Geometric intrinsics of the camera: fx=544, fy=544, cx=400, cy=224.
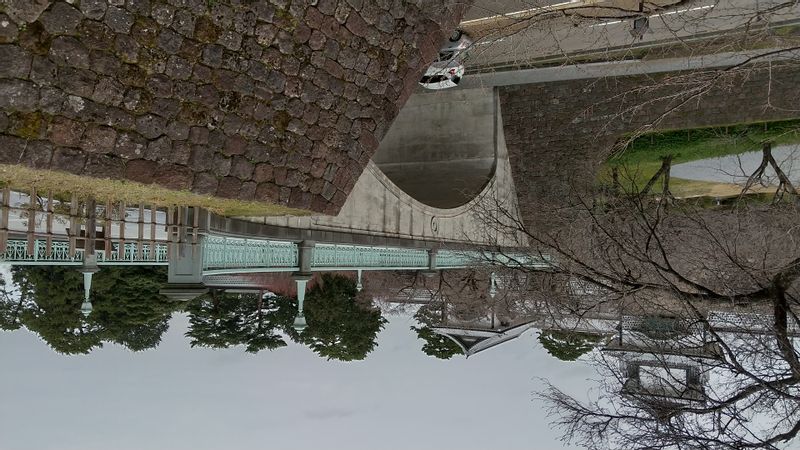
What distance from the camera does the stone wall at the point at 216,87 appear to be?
12.5 ft

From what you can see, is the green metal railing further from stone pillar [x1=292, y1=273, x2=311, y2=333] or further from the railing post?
stone pillar [x1=292, y1=273, x2=311, y2=333]

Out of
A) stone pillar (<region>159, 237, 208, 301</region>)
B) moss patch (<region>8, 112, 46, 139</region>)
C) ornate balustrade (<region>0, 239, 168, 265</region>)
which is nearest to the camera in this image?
moss patch (<region>8, 112, 46, 139</region>)

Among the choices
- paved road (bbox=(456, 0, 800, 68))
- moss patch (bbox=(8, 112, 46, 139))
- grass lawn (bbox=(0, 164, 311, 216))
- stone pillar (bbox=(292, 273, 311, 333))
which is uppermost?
paved road (bbox=(456, 0, 800, 68))

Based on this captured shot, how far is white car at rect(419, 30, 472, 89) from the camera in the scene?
12014 millimetres

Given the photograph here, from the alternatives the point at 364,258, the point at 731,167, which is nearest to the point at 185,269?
the point at 364,258

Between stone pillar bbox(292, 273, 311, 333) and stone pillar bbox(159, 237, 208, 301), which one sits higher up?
stone pillar bbox(159, 237, 208, 301)

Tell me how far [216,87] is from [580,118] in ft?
43.8

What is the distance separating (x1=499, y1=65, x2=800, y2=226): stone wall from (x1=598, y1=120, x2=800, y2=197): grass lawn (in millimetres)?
268

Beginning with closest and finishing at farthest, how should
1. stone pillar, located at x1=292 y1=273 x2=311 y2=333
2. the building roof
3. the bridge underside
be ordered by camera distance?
stone pillar, located at x1=292 y1=273 x2=311 y2=333, the bridge underside, the building roof

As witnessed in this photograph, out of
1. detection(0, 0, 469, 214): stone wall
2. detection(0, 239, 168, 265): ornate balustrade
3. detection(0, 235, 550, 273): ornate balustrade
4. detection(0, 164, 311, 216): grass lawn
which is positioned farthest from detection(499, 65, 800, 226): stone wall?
detection(0, 239, 168, 265): ornate balustrade

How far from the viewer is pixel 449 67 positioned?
13.5 meters

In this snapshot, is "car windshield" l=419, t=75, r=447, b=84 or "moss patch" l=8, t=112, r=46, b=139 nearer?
"moss patch" l=8, t=112, r=46, b=139

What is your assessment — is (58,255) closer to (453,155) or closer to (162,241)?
(162,241)

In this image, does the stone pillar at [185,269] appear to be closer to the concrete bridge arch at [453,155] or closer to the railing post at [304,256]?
the railing post at [304,256]
